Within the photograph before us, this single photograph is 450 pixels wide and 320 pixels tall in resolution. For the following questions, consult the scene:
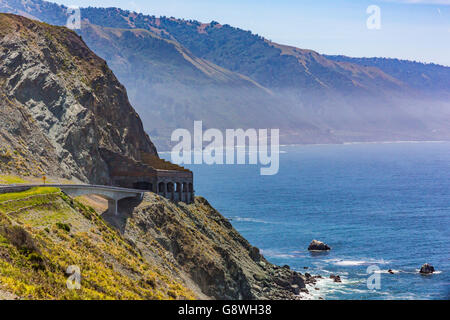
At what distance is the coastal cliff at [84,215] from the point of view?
48.8 meters

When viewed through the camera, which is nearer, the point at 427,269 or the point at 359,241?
the point at 427,269

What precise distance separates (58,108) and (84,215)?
1437 inches

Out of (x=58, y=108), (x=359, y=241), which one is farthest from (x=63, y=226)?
(x=359, y=241)

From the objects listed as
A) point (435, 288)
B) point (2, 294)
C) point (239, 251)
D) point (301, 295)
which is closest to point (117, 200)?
point (239, 251)

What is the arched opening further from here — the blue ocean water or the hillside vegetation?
the blue ocean water

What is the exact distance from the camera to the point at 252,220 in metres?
171

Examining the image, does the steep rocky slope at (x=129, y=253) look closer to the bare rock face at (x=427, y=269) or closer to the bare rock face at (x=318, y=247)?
the bare rock face at (x=427, y=269)

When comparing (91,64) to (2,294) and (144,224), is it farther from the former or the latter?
(2,294)

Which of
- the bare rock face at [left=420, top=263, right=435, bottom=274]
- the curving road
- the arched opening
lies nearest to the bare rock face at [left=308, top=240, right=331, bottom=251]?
the bare rock face at [left=420, top=263, right=435, bottom=274]

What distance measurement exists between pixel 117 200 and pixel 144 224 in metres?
4.72

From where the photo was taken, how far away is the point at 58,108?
10006 cm

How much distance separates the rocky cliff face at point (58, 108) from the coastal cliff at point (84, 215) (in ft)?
0.58

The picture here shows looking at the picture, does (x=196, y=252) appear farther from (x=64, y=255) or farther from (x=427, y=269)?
(x=427, y=269)

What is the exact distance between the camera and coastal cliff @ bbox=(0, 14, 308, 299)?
1923 inches
